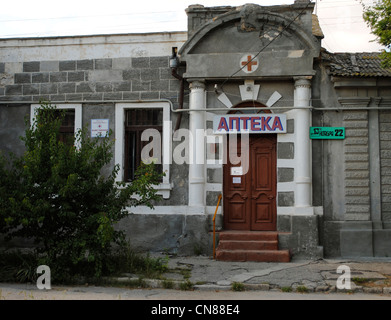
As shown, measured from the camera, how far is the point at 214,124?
1128cm

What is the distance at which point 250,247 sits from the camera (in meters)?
10.5

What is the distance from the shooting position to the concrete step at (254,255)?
33.5 feet

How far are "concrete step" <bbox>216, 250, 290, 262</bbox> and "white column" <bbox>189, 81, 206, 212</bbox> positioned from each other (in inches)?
56.3

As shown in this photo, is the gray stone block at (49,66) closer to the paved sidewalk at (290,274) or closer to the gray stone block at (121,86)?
the gray stone block at (121,86)

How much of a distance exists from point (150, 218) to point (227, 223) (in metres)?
1.98

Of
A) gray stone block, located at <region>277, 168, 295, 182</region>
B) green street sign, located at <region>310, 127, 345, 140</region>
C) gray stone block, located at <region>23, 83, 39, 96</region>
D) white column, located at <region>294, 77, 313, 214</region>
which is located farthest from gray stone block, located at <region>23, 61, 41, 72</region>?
green street sign, located at <region>310, 127, 345, 140</region>

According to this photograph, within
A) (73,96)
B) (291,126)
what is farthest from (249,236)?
(73,96)

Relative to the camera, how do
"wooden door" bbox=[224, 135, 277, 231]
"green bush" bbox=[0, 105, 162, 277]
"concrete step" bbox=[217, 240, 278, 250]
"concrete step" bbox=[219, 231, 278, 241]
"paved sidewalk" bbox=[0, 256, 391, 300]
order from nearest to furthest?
1. "paved sidewalk" bbox=[0, 256, 391, 300]
2. "green bush" bbox=[0, 105, 162, 277]
3. "concrete step" bbox=[217, 240, 278, 250]
4. "concrete step" bbox=[219, 231, 278, 241]
5. "wooden door" bbox=[224, 135, 277, 231]

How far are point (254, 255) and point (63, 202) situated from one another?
14.7ft

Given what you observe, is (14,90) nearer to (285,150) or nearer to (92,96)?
(92,96)

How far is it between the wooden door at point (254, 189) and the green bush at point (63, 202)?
3086 mm

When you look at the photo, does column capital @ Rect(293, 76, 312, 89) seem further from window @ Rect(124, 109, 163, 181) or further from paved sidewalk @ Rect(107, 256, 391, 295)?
paved sidewalk @ Rect(107, 256, 391, 295)

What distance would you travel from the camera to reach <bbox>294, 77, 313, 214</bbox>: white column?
10.8 metres

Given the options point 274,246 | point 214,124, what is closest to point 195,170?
point 214,124
